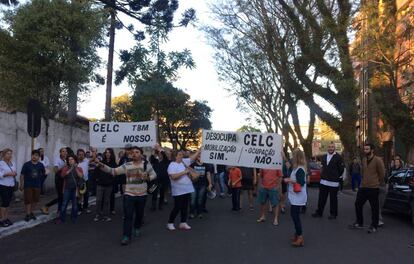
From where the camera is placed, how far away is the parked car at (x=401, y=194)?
11.9 meters

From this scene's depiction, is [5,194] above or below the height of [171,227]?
above

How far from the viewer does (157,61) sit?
23906mm

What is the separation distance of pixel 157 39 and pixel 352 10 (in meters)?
8.97

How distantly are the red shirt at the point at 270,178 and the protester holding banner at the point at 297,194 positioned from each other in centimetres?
277

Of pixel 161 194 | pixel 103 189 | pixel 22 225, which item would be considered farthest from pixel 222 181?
pixel 22 225

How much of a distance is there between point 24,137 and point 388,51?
1407cm

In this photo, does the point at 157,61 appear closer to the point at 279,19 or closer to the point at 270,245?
the point at 279,19

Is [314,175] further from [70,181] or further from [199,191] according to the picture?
[70,181]

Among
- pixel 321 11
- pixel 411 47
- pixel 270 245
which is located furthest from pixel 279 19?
pixel 270 245

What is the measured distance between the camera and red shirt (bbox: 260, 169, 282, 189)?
493 inches

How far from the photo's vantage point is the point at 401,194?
12375 mm

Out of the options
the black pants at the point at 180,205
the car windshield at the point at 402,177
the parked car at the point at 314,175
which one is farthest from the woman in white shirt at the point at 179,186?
the parked car at the point at 314,175

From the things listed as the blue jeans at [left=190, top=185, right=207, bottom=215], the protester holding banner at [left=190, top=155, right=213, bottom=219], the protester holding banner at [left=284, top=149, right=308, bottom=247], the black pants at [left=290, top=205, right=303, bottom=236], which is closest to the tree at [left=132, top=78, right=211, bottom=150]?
the protester holding banner at [left=190, top=155, right=213, bottom=219]

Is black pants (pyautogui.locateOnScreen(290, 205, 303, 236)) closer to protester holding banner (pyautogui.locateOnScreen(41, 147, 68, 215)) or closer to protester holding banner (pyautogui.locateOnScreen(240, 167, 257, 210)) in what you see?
protester holding banner (pyautogui.locateOnScreen(240, 167, 257, 210))
